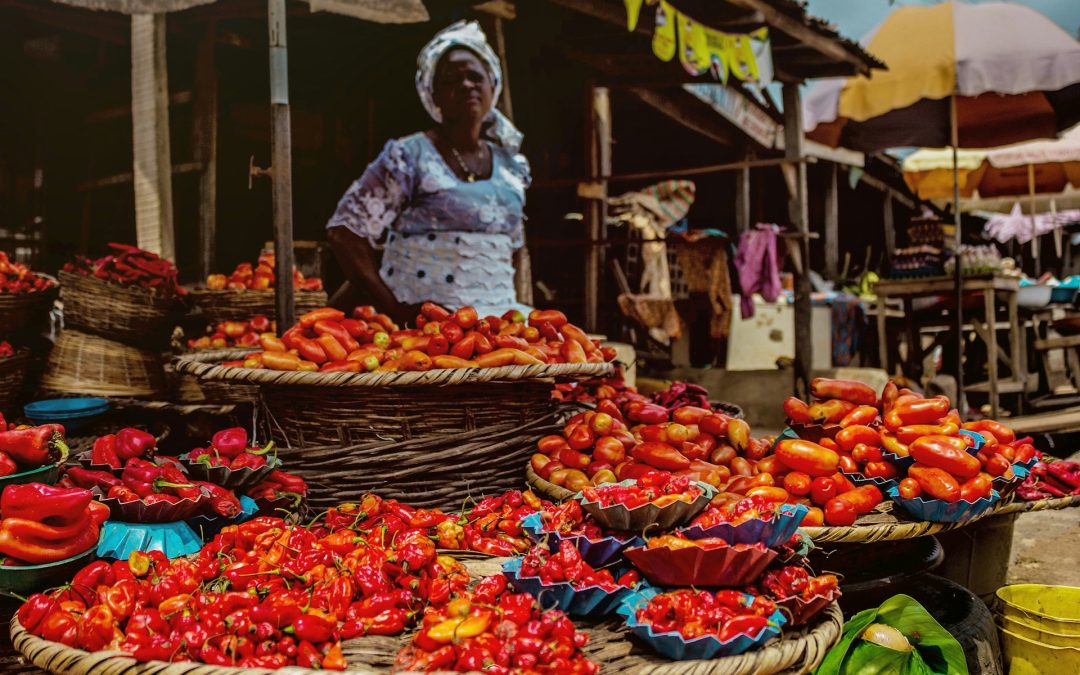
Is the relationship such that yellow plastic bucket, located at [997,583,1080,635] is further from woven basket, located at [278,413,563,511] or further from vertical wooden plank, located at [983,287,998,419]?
vertical wooden plank, located at [983,287,998,419]

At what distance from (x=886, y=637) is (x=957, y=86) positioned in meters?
5.35

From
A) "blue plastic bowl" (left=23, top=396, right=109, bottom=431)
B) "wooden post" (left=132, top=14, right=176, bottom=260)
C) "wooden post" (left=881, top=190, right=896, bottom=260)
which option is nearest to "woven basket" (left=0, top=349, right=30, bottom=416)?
"blue plastic bowl" (left=23, top=396, right=109, bottom=431)

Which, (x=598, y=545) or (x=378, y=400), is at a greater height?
(x=378, y=400)

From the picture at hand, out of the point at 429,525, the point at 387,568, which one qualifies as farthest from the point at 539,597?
the point at 429,525

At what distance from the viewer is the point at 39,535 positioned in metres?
1.94

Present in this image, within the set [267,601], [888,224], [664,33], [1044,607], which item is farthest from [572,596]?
[888,224]

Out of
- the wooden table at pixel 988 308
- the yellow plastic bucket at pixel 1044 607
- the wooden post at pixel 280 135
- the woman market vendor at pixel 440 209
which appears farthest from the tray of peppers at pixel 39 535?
the wooden table at pixel 988 308

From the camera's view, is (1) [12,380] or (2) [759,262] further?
(2) [759,262]

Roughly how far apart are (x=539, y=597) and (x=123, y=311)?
4039 mm

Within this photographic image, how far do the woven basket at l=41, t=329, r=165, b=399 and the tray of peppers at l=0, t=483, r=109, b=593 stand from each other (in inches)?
121

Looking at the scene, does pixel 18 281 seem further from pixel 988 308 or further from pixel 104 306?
pixel 988 308

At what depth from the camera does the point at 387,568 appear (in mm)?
2086

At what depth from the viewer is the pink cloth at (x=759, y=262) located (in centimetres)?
700

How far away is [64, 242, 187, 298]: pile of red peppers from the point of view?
475cm
